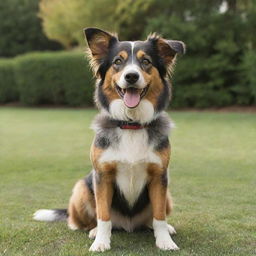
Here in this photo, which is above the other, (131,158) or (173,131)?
(131,158)

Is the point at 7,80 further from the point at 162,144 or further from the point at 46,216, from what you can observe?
the point at 162,144

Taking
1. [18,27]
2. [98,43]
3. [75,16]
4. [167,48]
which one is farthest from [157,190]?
[18,27]

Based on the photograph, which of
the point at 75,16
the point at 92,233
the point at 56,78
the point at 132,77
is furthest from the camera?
the point at 75,16

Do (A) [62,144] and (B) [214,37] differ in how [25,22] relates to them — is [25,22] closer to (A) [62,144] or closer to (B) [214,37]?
(B) [214,37]

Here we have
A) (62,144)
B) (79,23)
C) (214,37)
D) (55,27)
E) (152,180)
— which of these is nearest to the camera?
(152,180)

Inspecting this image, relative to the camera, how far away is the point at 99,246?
4.03m

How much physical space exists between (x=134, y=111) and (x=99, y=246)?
4.03 ft

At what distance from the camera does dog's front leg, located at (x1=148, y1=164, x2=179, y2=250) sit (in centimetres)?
408

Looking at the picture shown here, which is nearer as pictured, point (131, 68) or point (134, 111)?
point (131, 68)

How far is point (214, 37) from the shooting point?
790 inches

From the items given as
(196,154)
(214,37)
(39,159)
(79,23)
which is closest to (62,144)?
(39,159)

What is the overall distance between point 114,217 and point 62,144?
6.68m

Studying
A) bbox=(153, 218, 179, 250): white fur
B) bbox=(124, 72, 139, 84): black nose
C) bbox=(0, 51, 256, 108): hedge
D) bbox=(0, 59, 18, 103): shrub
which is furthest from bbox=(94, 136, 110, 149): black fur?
bbox=(0, 59, 18, 103): shrub

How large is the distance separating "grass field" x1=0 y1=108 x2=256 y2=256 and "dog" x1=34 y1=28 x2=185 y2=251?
0.32 m
